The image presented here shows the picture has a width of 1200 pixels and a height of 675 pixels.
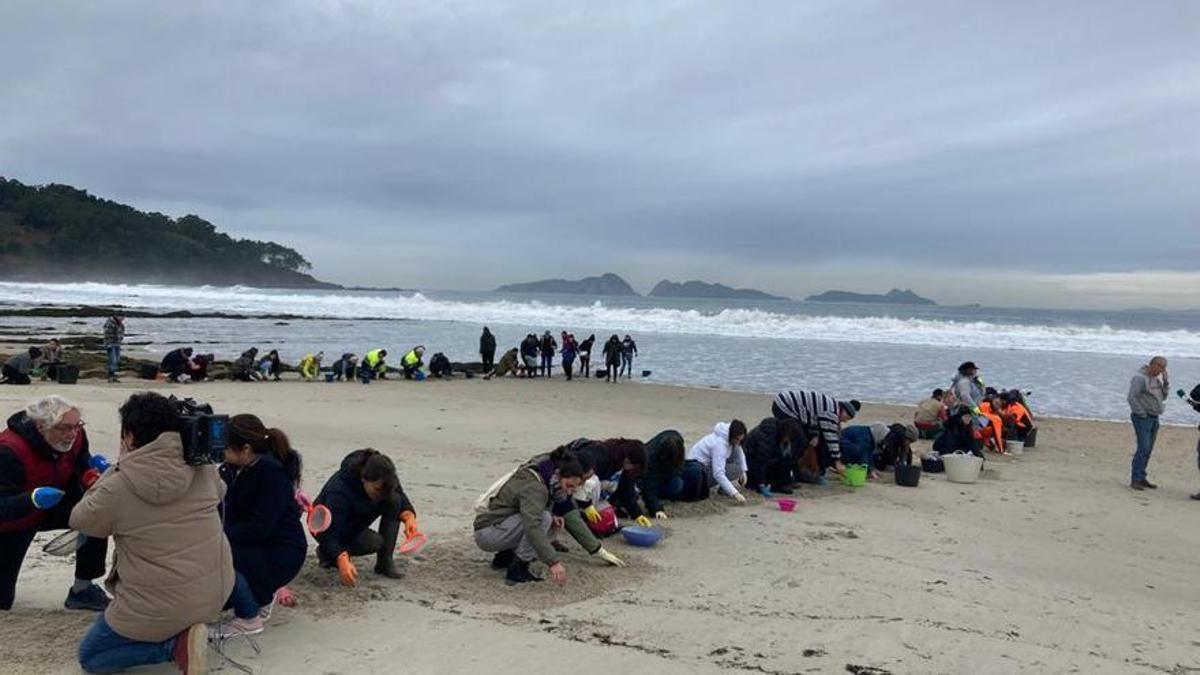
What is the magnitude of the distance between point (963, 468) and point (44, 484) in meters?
9.52

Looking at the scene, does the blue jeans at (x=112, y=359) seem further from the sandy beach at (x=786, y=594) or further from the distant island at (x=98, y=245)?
the distant island at (x=98, y=245)

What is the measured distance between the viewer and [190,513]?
357 cm

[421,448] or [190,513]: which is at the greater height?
[190,513]

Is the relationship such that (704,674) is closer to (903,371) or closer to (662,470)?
(662,470)

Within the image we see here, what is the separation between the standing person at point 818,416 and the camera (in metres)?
9.17

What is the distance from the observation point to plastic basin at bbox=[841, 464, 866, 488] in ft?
30.9

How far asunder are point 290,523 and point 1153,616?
18.4 ft

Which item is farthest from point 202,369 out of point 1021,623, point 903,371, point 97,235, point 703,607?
point 97,235

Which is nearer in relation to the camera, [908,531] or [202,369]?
[908,531]

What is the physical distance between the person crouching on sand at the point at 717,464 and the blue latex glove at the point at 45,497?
5.24 m

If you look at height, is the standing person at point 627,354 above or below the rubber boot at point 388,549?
above

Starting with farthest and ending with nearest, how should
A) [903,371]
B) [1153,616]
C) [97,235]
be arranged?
1. [97,235]
2. [903,371]
3. [1153,616]

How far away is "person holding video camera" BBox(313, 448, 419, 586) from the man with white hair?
122 centimetres

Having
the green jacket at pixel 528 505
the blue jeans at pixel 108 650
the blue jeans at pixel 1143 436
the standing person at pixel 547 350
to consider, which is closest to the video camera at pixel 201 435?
the blue jeans at pixel 108 650
